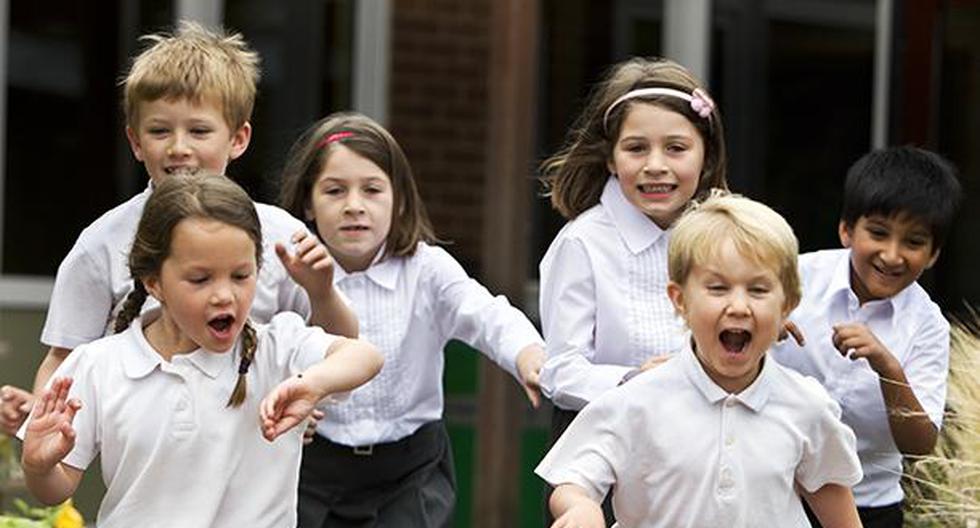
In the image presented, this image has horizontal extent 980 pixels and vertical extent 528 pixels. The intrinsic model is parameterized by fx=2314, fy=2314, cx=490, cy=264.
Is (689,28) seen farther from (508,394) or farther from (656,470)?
(656,470)

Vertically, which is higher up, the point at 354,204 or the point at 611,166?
the point at 611,166

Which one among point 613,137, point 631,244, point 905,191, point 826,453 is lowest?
A: point 826,453

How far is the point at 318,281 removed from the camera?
15.0 ft

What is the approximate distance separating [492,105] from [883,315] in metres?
3.41

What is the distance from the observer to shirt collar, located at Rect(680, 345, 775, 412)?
4219mm

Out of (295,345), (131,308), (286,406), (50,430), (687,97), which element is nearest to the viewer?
(50,430)

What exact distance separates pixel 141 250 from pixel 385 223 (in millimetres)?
1044

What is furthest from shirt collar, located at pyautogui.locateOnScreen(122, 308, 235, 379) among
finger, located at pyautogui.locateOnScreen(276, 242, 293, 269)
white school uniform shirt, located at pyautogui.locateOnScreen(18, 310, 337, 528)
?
finger, located at pyautogui.locateOnScreen(276, 242, 293, 269)

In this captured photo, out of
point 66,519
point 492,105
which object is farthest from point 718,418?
point 492,105

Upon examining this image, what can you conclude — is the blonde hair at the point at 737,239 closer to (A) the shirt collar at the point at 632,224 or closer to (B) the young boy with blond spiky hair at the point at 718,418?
(B) the young boy with blond spiky hair at the point at 718,418

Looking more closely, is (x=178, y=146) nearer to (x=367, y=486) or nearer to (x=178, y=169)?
(x=178, y=169)

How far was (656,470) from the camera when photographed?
421 cm

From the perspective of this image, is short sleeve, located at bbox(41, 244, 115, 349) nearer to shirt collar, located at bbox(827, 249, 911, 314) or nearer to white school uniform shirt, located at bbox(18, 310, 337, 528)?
white school uniform shirt, located at bbox(18, 310, 337, 528)

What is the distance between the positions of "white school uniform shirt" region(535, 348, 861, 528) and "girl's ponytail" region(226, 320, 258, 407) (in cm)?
59
